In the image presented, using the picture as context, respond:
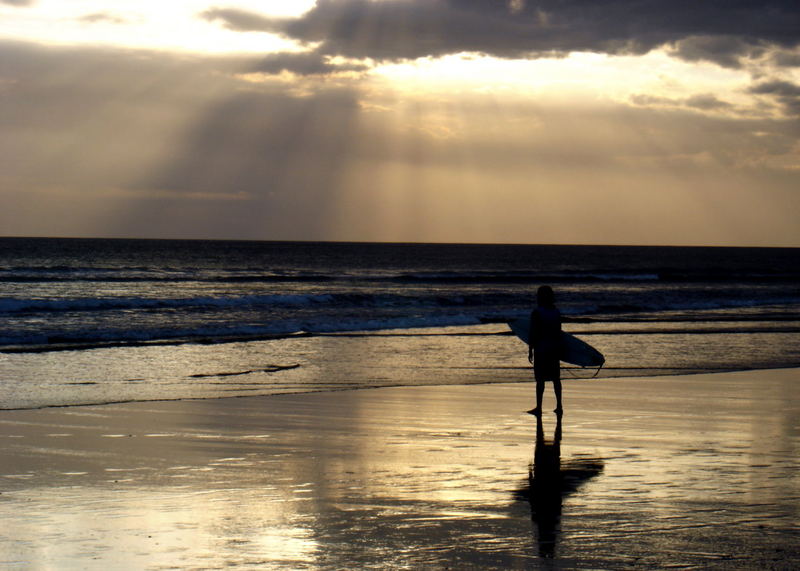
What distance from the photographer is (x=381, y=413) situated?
11.3m

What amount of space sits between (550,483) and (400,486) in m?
1.18

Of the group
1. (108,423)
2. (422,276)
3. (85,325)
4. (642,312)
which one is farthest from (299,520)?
(422,276)

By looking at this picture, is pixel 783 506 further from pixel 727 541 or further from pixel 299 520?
pixel 299 520

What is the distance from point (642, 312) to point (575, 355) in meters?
25.5

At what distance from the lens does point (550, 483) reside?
24.3 feet

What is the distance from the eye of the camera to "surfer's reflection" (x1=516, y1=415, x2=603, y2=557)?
5.98 meters

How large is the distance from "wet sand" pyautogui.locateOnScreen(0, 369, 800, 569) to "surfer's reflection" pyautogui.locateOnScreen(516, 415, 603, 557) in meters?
0.02

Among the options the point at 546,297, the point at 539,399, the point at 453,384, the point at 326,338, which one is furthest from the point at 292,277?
the point at 539,399

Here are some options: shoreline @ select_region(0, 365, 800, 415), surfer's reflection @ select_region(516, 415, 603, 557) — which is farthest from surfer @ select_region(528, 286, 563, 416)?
shoreline @ select_region(0, 365, 800, 415)

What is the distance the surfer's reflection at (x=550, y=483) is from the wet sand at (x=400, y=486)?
0.02m

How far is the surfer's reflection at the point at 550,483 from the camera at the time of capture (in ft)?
19.6

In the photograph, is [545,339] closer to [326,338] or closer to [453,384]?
[453,384]

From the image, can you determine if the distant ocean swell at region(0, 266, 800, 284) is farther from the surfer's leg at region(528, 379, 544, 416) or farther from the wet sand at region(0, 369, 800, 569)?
the surfer's leg at region(528, 379, 544, 416)

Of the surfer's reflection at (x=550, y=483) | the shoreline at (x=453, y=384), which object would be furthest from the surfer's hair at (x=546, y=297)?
the shoreline at (x=453, y=384)
